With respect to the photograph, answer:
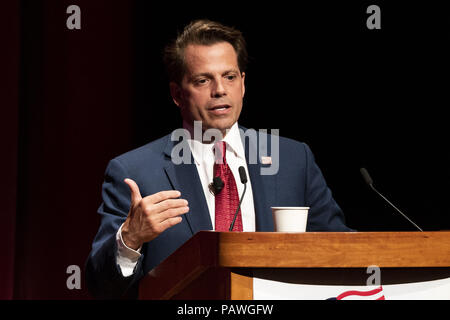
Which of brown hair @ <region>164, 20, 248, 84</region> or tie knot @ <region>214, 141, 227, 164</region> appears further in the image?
brown hair @ <region>164, 20, 248, 84</region>

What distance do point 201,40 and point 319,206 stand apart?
789 millimetres

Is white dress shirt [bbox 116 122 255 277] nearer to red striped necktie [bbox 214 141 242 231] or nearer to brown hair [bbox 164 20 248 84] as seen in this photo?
red striped necktie [bbox 214 141 242 231]

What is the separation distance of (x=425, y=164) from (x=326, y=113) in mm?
573

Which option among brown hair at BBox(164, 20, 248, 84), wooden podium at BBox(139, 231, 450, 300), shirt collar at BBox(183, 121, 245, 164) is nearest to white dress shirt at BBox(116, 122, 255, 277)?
shirt collar at BBox(183, 121, 245, 164)

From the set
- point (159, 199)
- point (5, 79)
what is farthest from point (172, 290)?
point (5, 79)

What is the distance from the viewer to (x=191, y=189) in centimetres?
218

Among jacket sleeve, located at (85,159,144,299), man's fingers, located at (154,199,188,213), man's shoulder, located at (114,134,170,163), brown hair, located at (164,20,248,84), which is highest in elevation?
brown hair, located at (164,20,248,84)

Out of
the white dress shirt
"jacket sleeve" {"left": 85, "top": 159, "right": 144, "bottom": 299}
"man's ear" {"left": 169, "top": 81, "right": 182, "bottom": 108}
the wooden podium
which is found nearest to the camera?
the wooden podium

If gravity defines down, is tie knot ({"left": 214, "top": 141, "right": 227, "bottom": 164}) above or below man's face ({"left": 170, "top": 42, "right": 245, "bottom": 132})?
below

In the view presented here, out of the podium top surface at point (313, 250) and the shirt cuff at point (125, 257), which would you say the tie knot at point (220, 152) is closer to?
the shirt cuff at point (125, 257)

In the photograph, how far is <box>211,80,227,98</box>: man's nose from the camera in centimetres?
230

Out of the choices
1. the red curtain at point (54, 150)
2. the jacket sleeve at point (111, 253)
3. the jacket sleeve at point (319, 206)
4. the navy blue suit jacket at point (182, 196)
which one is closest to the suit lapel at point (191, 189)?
the navy blue suit jacket at point (182, 196)

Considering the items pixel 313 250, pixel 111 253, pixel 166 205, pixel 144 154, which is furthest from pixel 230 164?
pixel 313 250

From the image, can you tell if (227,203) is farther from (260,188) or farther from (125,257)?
(125,257)
